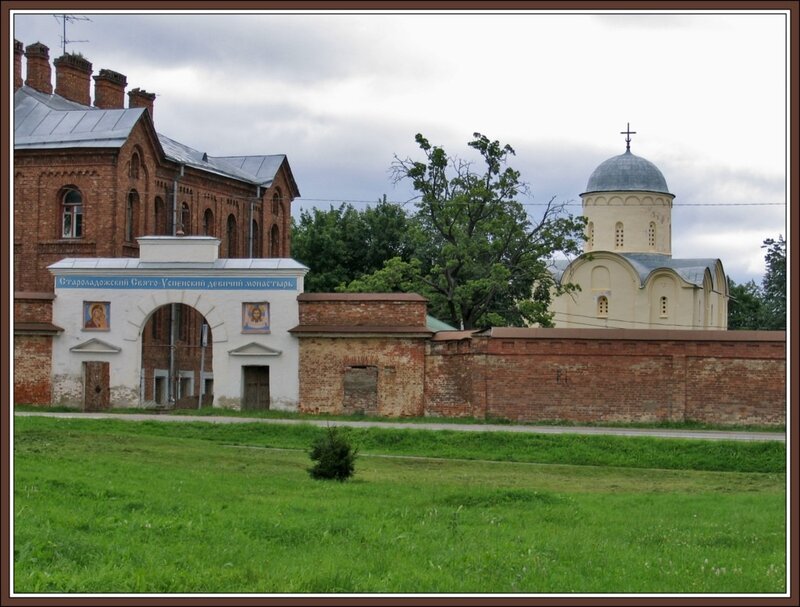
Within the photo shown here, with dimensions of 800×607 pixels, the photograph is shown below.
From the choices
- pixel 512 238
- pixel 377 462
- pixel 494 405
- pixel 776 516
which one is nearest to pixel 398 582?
pixel 776 516

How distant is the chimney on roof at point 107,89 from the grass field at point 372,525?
24.4m

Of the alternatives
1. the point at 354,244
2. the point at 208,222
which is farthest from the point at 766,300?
the point at 208,222

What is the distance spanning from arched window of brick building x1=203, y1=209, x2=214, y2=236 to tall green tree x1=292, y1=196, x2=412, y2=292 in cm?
1215

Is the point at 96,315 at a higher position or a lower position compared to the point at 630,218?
lower

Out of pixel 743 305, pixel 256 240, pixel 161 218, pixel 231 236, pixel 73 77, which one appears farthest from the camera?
pixel 743 305

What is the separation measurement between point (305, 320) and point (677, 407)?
31.4 feet

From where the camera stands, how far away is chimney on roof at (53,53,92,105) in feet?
150

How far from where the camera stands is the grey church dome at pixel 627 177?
63.2m

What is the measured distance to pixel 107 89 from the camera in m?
46.1

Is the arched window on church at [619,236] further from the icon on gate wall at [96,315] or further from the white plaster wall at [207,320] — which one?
the icon on gate wall at [96,315]

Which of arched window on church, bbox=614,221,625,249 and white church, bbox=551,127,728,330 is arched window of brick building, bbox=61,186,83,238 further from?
arched window on church, bbox=614,221,625,249

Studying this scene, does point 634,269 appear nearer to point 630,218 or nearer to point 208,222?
point 630,218

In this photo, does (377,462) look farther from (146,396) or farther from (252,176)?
(252,176)

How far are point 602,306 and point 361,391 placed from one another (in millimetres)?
31427
